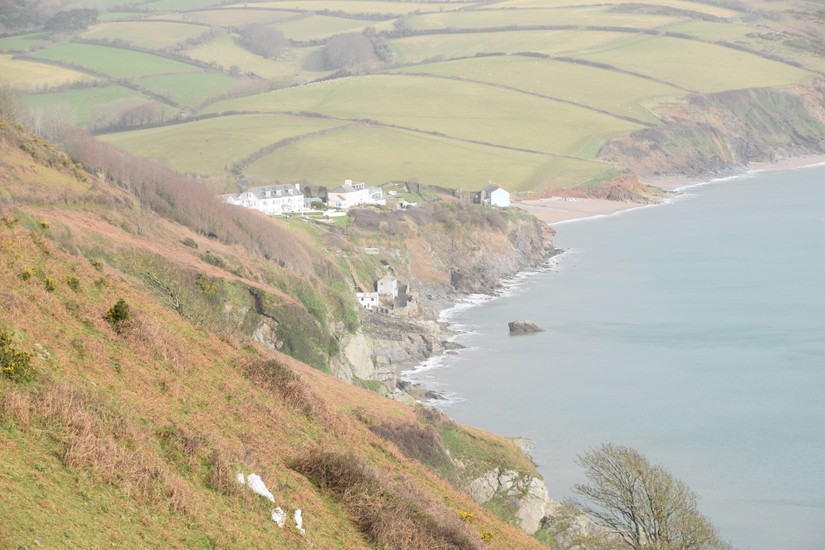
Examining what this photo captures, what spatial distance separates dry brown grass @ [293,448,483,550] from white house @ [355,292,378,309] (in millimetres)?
49349

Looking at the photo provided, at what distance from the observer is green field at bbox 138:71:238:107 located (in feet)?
508

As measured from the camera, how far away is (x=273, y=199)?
88.6m

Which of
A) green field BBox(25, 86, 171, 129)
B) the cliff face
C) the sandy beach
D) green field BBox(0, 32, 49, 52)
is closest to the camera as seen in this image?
the sandy beach

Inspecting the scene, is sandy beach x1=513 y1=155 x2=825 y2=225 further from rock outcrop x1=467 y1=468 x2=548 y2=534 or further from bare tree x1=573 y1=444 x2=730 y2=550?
bare tree x1=573 y1=444 x2=730 y2=550

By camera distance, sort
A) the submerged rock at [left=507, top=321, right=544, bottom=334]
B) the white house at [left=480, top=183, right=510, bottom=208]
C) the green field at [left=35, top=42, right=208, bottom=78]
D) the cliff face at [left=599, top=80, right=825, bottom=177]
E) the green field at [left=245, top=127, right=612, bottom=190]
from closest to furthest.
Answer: the submerged rock at [left=507, top=321, right=544, bottom=334]
the white house at [left=480, top=183, right=510, bottom=208]
the green field at [left=245, top=127, right=612, bottom=190]
the cliff face at [left=599, top=80, right=825, bottom=177]
the green field at [left=35, top=42, right=208, bottom=78]

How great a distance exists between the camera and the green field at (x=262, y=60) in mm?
178375

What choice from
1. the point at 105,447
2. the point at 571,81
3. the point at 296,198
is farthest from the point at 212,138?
the point at 105,447

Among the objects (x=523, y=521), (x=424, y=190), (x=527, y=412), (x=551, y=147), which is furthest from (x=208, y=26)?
(x=523, y=521)

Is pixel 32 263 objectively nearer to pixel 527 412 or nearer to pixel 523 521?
pixel 523 521

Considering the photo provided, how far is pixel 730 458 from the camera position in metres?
46.0

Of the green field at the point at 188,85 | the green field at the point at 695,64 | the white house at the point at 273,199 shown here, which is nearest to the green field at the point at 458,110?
the green field at the point at 188,85

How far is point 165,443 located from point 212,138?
119m

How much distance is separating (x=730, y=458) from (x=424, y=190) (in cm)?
6824

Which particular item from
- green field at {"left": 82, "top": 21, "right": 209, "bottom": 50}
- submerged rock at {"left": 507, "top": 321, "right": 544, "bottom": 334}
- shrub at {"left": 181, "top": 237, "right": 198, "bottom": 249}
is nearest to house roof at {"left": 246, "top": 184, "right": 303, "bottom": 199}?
submerged rock at {"left": 507, "top": 321, "right": 544, "bottom": 334}
